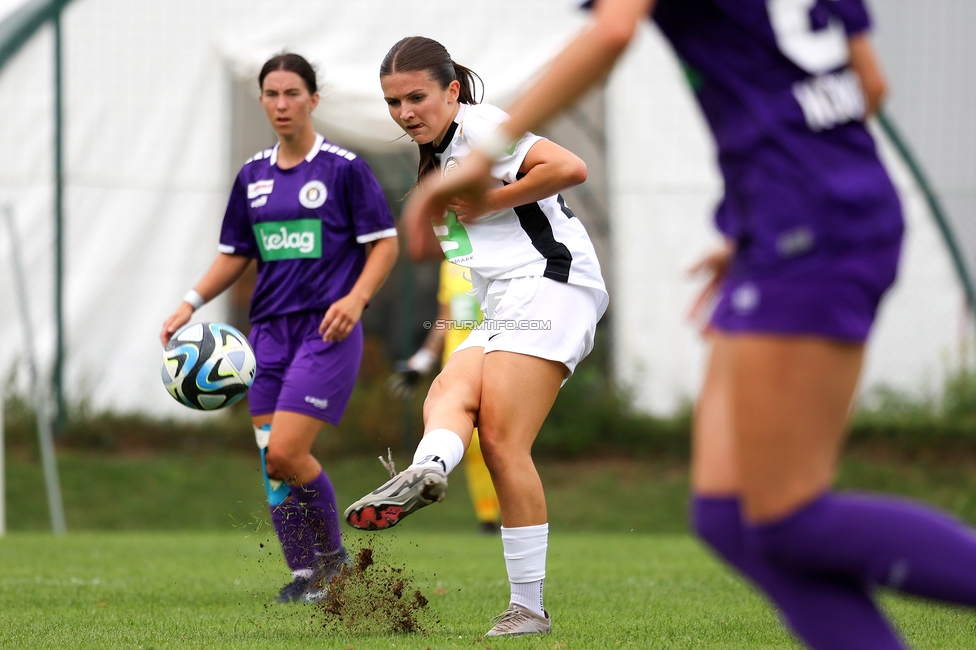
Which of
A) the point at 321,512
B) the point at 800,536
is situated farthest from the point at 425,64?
the point at 800,536

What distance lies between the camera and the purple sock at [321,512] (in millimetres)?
5383

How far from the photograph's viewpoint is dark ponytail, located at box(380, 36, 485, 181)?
423 cm

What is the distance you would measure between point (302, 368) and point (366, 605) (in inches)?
51.7

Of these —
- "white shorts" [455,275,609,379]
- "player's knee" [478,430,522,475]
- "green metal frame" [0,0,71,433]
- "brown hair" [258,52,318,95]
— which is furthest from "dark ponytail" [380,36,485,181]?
"green metal frame" [0,0,71,433]

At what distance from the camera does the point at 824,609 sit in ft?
7.40

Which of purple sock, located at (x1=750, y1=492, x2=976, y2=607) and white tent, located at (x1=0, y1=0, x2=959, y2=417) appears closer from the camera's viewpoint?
purple sock, located at (x1=750, y1=492, x2=976, y2=607)

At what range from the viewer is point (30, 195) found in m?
13.2

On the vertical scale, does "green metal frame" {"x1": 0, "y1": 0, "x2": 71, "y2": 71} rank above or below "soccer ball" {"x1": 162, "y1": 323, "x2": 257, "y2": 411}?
above

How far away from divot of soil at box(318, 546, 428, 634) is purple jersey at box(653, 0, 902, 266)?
2.49 metres

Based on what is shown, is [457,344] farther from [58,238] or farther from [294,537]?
[58,238]

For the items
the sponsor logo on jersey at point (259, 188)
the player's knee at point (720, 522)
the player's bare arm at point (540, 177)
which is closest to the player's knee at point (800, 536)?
the player's knee at point (720, 522)

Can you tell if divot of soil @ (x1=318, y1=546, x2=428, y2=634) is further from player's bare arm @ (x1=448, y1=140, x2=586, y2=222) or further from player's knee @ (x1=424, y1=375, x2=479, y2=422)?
player's bare arm @ (x1=448, y1=140, x2=586, y2=222)

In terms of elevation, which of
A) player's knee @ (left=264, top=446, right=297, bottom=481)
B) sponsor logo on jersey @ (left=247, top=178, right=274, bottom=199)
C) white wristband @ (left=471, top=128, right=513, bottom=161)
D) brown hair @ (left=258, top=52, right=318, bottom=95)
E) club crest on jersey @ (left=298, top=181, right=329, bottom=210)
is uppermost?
brown hair @ (left=258, top=52, right=318, bottom=95)

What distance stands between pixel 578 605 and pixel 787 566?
305cm
